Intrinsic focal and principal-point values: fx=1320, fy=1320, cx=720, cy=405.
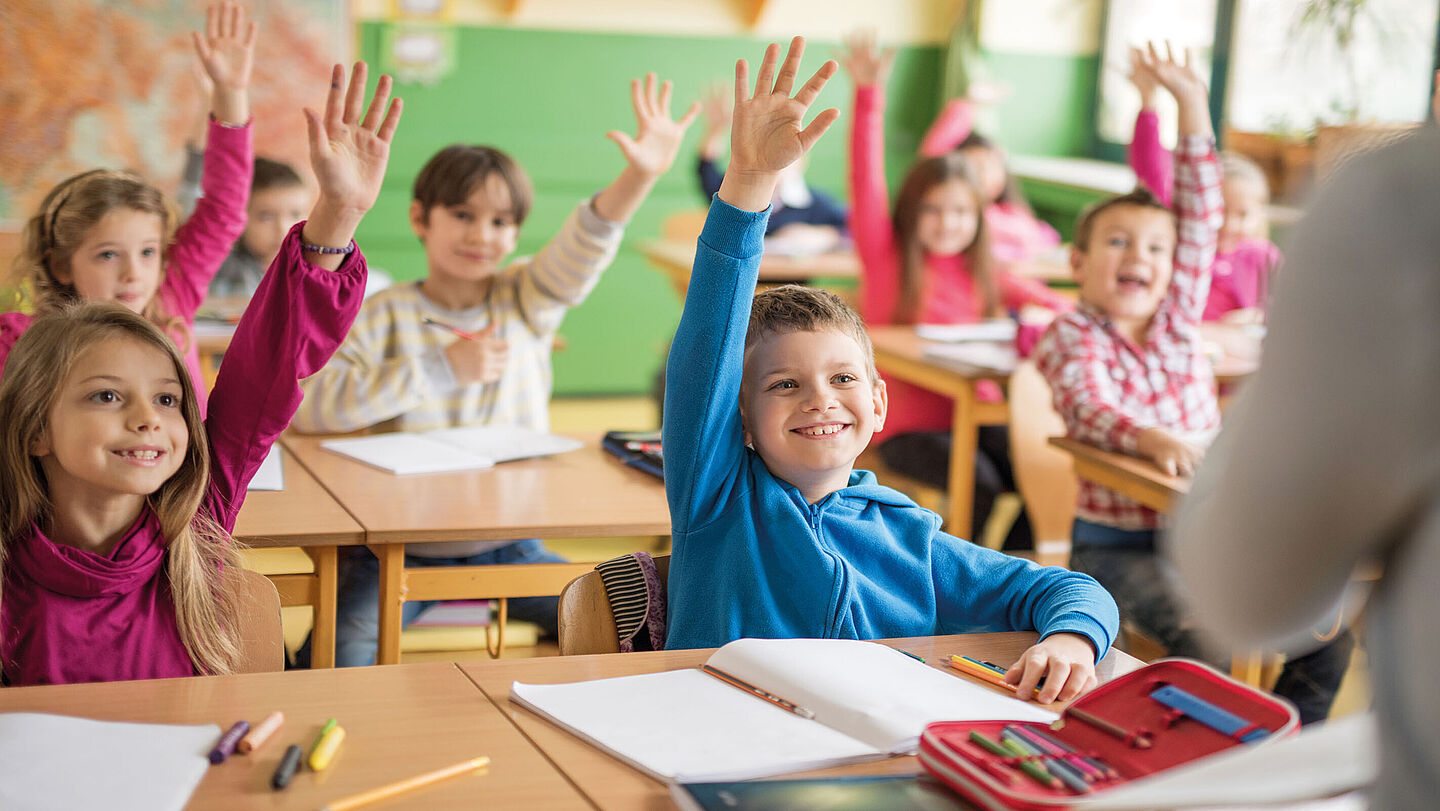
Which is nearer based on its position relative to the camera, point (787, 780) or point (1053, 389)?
point (787, 780)

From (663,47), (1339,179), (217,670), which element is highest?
(663,47)

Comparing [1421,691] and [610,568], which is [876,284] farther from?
[1421,691]

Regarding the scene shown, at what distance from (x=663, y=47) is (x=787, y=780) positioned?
5.21 m

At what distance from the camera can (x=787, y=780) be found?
0.94 meters

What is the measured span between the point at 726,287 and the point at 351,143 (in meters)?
0.55

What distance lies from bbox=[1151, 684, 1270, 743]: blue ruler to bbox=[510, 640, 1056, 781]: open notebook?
0.47 feet

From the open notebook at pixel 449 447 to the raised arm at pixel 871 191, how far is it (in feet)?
5.36

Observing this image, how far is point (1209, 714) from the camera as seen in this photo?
3.08 ft

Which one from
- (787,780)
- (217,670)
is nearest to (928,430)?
(217,670)

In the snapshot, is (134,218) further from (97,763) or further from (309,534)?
(97,763)

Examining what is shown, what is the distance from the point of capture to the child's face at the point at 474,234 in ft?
8.62

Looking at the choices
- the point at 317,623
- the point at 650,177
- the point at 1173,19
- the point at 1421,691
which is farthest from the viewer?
the point at 1173,19

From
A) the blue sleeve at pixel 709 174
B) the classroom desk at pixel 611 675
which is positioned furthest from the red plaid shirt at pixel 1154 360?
the blue sleeve at pixel 709 174

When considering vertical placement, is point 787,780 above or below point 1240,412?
below
